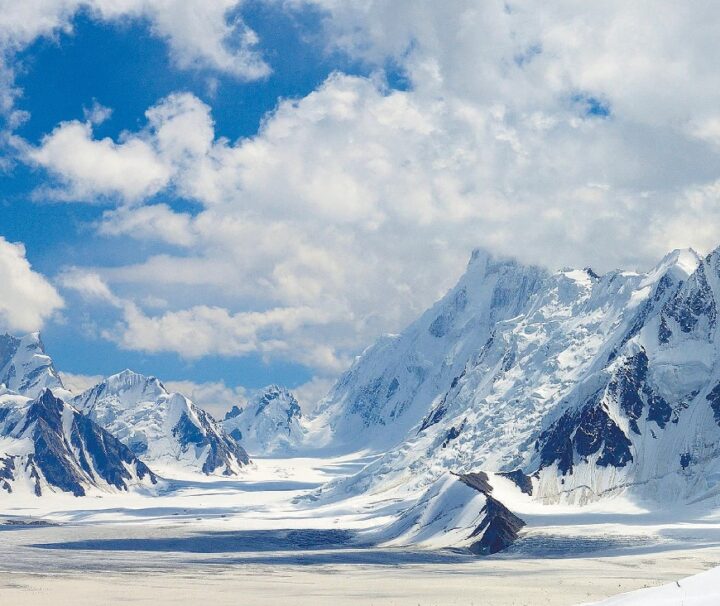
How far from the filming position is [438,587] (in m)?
178

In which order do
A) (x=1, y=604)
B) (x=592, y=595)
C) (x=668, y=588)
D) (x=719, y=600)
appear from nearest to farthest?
1. (x=719, y=600)
2. (x=668, y=588)
3. (x=1, y=604)
4. (x=592, y=595)

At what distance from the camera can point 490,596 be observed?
163 meters

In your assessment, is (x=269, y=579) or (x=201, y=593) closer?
(x=201, y=593)

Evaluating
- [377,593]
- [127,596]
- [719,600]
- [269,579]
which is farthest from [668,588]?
[269,579]

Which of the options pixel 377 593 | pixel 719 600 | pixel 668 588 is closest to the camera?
pixel 719 600

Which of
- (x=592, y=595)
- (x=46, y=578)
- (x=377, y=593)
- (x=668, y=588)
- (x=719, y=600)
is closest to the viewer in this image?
(x=719, y=600)

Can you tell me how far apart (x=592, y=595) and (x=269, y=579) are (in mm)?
64637

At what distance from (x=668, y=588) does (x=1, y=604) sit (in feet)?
327

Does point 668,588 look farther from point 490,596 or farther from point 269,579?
point 269,579

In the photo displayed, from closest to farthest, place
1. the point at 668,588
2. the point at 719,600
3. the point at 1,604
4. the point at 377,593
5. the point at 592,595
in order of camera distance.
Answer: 1. the point at 719,600
2. the point at 668,588
3. the point at 1,604
4. the point at 592,595
5. the point at 377,593

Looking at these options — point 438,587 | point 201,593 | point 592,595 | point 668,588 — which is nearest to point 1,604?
point 201,593

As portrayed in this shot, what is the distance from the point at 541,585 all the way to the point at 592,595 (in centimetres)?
2114

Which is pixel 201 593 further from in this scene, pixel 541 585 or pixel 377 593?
pixel 541 585

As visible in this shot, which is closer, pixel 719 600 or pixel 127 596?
pixel 719 600
